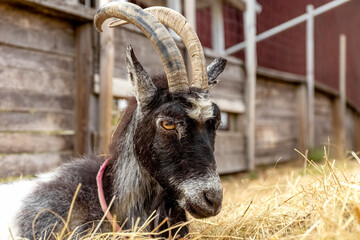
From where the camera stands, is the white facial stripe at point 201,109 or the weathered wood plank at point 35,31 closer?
the white facial stripe at point 201,109

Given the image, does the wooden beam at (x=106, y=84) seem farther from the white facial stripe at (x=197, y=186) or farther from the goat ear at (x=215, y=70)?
the white facial stripe at (x=197, y=186)

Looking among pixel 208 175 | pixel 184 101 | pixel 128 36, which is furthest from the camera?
pixel 128 36

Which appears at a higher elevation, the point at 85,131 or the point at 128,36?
the point at 128,36

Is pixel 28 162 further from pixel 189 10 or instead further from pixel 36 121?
pixel 189 10

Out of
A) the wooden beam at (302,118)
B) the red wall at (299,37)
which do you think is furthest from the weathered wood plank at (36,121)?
the wooden beam at (302,118)

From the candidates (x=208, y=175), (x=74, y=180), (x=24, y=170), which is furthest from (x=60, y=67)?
(x=208, y=175)

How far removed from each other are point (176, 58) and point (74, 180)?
1183mm

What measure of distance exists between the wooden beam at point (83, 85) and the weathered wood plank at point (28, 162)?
25cm

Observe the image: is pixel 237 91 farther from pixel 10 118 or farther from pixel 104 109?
pixel 10 118

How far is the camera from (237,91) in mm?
7656

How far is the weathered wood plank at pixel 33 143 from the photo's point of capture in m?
4.14

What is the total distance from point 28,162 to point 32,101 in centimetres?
67

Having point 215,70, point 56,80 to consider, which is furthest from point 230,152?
point 215,70

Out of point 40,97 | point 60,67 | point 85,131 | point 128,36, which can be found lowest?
point 85,131
